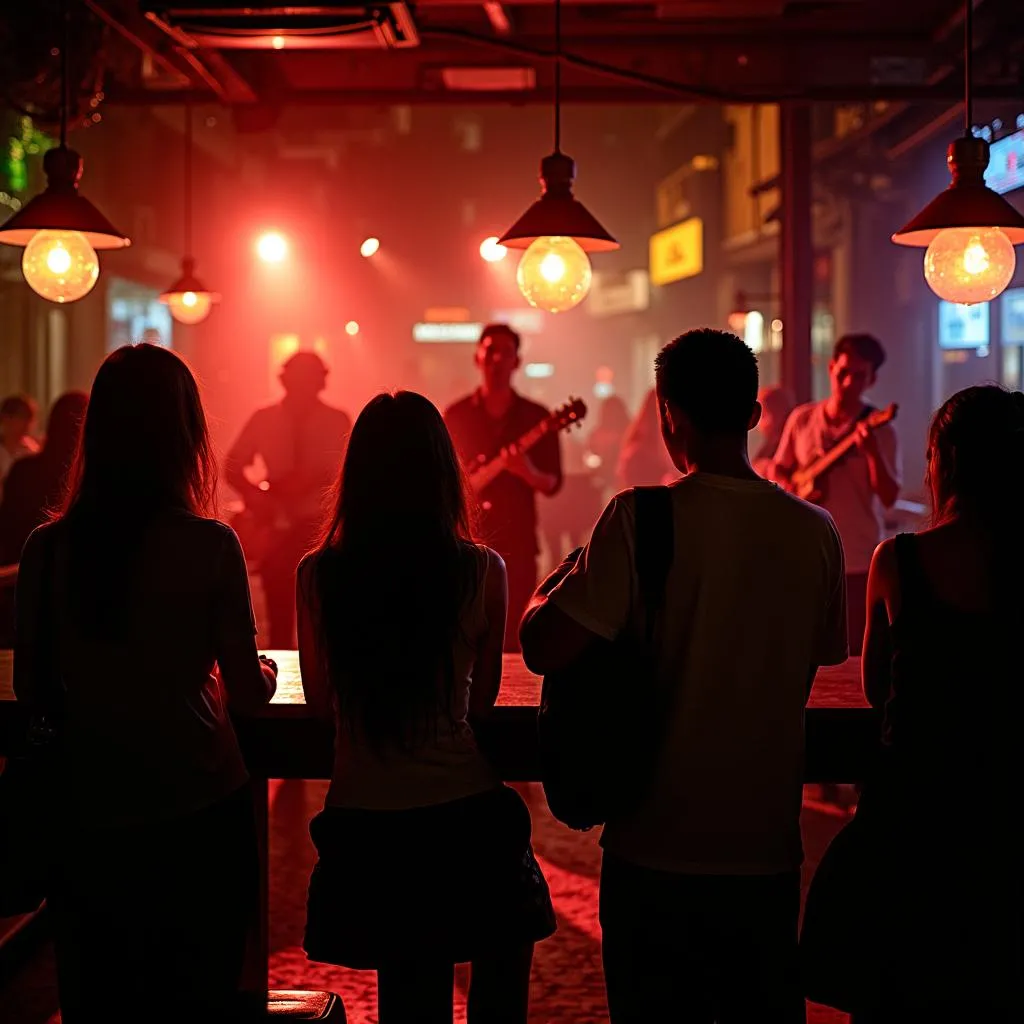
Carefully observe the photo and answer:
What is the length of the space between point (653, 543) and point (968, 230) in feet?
7.53

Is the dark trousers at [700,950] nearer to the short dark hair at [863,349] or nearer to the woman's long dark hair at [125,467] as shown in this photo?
the woman's long dark hair at [125,467]

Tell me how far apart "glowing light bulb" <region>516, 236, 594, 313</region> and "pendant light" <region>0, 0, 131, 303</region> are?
1.47 metres

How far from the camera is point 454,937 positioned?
2369 mm

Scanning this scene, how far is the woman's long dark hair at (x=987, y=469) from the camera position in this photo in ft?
7.43

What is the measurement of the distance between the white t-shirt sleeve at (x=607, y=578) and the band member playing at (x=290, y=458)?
4995 mm

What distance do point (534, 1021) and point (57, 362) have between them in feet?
53.2

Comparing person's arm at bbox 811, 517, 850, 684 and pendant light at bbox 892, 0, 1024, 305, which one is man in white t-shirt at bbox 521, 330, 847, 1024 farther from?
pendant light at bbox 892, 0, 1024, 305

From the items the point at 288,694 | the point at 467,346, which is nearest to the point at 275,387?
the point at 467,346

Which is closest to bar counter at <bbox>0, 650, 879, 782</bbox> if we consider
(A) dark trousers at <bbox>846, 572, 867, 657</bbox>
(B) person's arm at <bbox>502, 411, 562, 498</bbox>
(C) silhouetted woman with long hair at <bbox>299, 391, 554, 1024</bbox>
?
(C) silhouetted woman with long hair at <bbox>299, 391, 554, 1024</bbox>

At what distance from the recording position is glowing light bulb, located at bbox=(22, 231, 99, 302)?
446 centimetres

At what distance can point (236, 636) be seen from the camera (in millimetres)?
2404

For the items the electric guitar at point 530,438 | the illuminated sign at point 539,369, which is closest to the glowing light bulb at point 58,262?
the electric guitar at point 530,438

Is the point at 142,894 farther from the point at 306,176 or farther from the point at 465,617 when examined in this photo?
the point at 306,176

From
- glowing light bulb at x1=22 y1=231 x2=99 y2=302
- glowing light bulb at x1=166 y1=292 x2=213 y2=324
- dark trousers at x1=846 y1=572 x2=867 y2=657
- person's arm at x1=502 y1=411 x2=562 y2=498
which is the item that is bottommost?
dark trousers at x1=846 y1=572 x2=867 y2=657
